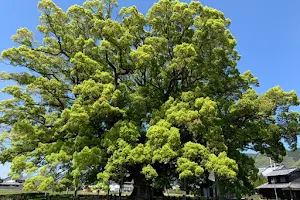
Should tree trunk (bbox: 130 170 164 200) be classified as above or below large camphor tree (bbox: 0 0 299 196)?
below

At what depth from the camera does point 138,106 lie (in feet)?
49.9

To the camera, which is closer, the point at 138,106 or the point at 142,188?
the point at 138,106

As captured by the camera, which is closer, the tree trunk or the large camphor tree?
the large camphor tree

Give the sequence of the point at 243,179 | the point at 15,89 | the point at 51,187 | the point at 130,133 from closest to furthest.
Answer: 1. the point at 51,187
2. the point at 130,133
3. the point at 15,89
4. the point at 243,179

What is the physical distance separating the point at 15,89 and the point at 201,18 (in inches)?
510

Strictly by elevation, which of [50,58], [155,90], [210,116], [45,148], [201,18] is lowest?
[45,148]

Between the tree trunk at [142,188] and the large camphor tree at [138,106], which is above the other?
the large camphor tree at [138,106]

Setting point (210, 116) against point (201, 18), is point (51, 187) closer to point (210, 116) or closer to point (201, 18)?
point (210, 116)

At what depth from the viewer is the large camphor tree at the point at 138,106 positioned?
13.0m

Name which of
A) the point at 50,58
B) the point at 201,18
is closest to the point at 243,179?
the point at 201,18

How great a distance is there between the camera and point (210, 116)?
13.1 m

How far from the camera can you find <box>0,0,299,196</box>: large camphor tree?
13039 mm

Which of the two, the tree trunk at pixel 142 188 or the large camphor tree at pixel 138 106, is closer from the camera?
the large camphor tree at pixel 138 106

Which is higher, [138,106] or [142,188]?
[138,106]
